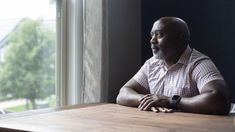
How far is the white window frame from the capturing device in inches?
112

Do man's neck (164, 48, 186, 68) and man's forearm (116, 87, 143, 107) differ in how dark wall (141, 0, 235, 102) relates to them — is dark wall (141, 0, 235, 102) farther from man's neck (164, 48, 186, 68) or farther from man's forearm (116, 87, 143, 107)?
man's forearm (116, 87, 143, 107)

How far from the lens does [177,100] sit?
2059 millimetres

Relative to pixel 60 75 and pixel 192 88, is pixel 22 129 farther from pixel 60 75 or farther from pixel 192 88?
pixel 60 75

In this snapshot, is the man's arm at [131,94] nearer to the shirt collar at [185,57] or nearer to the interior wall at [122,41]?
the shirt collar at [185,57]

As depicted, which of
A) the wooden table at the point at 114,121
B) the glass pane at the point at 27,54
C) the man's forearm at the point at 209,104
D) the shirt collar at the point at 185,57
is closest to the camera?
the wooden table at the point at 114,121

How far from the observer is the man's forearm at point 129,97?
7.32ft

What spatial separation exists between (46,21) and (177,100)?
1.14 meters

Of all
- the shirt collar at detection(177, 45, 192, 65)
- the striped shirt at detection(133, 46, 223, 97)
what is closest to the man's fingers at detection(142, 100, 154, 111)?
the striped shirt at detection(133, 46, 223, 97)

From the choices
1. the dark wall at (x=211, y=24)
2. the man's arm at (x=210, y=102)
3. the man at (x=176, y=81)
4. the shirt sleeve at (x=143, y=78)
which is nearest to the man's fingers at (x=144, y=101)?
the man at (x=176, y=81)

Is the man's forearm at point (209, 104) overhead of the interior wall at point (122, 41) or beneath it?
beneath

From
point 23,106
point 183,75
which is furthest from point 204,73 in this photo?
point 23,106

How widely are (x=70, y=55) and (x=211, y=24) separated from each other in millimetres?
1087

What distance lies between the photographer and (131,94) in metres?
2.32

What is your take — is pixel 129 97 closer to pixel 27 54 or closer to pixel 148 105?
pixel 148 105
